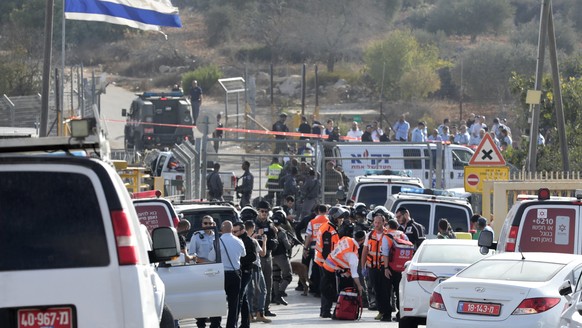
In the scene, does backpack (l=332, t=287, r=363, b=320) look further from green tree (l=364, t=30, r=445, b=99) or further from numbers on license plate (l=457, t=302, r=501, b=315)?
green tree (l=364, t=30, r=445, b=99)

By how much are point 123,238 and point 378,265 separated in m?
13.0

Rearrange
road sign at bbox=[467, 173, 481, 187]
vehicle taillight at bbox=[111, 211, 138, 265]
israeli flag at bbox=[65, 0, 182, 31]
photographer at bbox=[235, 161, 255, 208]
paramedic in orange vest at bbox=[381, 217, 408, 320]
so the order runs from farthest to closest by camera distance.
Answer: photographer at bbox=[235, 161, 255, 208] < israeli flag at bbox=[65, 0, 182, 31] < road sign at bbox=[467, 173, 481, 187] < paramedic in orange vest at bbox=[381, 217, 408, 320] < vehicle taillight at bbox=[111, 211, 138, 265]

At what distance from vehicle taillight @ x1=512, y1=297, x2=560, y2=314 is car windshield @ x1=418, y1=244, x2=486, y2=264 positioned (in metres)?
3.87

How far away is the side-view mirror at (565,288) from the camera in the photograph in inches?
533

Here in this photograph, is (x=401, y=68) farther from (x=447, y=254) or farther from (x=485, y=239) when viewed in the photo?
(x=485, y=239)

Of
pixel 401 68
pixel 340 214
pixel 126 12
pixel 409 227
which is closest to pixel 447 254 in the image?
pixel 409 227

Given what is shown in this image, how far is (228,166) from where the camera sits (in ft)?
157

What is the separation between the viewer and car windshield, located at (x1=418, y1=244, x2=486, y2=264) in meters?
17.4

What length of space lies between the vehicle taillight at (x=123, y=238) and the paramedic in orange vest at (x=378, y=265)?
41.8 feet

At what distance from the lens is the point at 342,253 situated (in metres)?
20.2

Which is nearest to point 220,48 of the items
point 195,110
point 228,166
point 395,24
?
point 395,24

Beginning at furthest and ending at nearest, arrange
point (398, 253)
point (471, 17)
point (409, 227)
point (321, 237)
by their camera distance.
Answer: point (471, 17)
point (409, 227)
point (321, 237)
point (398, 253)

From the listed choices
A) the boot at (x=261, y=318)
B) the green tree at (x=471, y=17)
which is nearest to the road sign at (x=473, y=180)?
the boot at (x=261, y=318)

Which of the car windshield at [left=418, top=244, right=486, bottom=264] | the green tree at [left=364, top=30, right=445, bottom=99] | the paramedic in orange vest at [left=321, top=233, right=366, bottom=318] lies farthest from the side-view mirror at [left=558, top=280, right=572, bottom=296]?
the green tree at [left=364, top=30, right=445, bottom=99]
